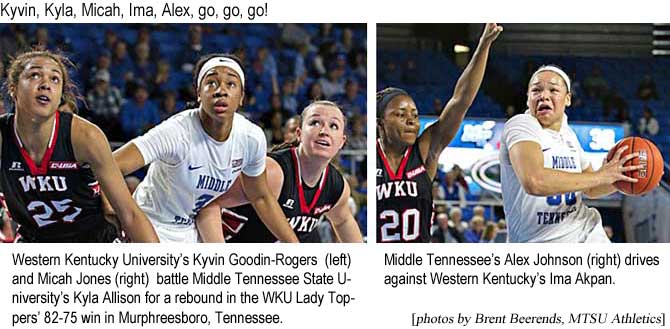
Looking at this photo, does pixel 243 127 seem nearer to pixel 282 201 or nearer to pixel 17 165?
pixel 282 201

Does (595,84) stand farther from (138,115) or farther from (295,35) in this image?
(138,115)

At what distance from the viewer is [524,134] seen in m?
5.08

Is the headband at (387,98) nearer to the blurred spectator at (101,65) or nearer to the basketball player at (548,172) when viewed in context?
the basketball player at (548,172)

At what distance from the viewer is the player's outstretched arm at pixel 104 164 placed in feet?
16.3

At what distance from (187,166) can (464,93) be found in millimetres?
1086

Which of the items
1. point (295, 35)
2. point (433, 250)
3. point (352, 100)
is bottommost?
point (433, 250)

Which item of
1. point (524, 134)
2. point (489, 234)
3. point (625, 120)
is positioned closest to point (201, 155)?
point (489, 234)

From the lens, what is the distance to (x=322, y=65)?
513 centimetres

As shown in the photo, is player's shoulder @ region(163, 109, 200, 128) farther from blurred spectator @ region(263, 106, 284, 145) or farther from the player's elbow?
the player's elbow

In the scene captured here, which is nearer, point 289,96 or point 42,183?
point 42,183

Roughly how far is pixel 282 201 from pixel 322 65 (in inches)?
21.6

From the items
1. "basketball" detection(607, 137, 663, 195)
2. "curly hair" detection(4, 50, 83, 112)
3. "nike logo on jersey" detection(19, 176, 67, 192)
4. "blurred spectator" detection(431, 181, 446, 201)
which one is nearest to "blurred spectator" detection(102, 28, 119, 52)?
"curly hair" detection(4, 50, 83, 112)

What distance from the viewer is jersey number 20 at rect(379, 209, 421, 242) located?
16.6 ft

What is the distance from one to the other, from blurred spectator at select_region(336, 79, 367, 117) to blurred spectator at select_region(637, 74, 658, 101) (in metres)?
1.05
